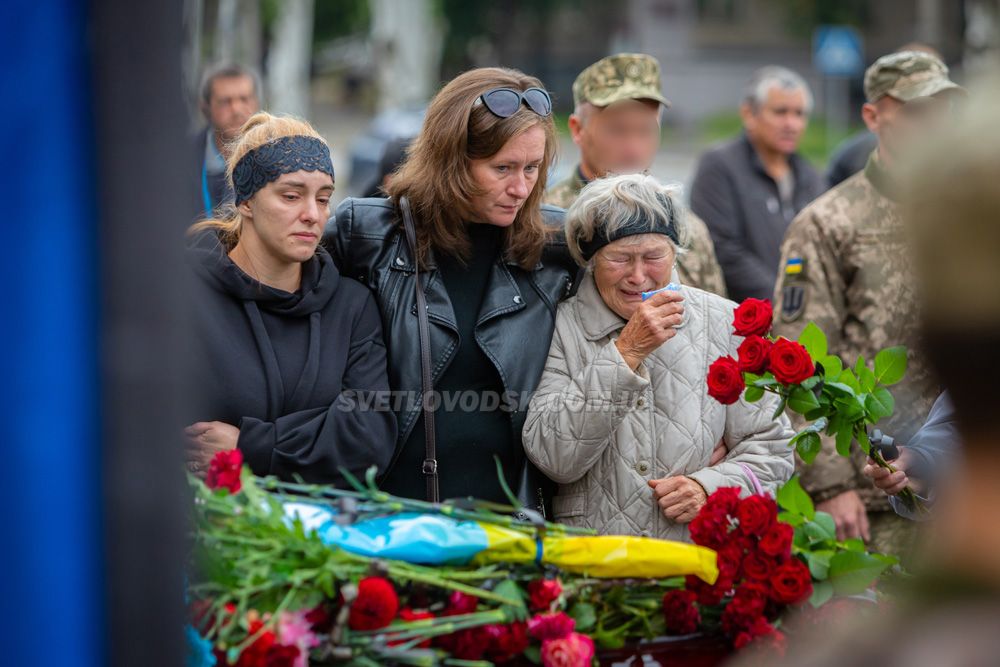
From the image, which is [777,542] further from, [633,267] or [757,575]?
[633,267]

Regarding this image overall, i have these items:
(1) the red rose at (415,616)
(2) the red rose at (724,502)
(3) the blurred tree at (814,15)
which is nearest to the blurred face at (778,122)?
(2) the red rose at (724,502)

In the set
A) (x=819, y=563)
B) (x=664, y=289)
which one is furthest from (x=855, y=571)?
(x=664, y=289)

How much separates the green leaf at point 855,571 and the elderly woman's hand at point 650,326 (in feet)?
2.39

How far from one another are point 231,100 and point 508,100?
9.72 feet

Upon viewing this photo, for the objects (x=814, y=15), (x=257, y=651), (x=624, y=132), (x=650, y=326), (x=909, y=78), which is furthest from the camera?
(x=814, y=15)

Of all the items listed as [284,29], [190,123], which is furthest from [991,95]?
[284,29]

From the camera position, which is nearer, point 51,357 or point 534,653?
point 51,357

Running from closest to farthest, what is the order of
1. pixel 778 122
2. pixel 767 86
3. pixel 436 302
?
1. pixel 436 302
2. pixel 778 122
3. pixel 767 86

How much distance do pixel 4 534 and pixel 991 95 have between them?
1123 mm

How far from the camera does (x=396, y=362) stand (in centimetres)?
326

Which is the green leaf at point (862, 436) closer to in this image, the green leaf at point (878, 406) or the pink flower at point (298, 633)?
the green leaf at point (878, 406)

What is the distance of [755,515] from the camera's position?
2619 millimetres

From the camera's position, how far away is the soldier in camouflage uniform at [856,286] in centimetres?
440

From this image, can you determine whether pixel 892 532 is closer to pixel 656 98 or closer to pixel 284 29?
pixel 656 98
